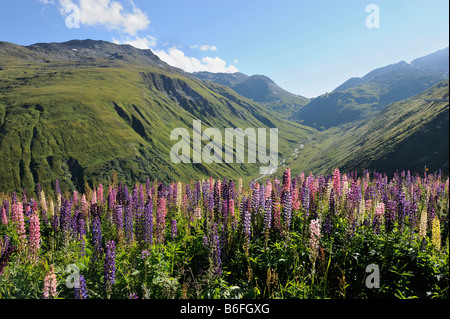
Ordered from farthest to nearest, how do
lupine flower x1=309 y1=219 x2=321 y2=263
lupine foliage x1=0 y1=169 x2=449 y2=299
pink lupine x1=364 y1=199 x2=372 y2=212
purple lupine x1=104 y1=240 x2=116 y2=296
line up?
pink lupine x1=364 y1=199 x2=372 y2=212 → lupine flower x1=309 y1=219 x2=321 y2=263 → lupine foliage x1=0 y1=169 x2=449 y2=299 → purple lupine x1=104 y1=240 x2=116 y2=296

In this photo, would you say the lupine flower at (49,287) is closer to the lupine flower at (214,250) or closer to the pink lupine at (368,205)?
the lupine flower at (214,250)

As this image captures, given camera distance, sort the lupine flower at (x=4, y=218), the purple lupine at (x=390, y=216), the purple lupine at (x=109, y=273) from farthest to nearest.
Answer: the lupine flower at (x=4, y=218)
the purple lupine at (x=390, y=216)
the purple lupine at (x=109, y=273)

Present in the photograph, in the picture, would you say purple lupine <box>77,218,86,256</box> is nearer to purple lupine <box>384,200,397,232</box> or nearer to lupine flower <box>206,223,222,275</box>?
lupine flower <box>206,223,222,275</box>

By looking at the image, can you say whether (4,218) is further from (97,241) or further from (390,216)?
(390,216)

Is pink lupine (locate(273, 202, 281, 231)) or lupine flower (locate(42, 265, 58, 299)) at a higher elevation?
pink lupine (locate(273, 202, 281, 231))

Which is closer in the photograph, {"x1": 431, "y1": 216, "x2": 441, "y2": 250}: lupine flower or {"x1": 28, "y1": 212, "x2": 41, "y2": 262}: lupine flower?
{"x1": 431, "y1": 216, "x2": 441, "y2": 250}: lupine flower

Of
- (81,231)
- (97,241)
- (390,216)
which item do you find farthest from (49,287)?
(390,216)

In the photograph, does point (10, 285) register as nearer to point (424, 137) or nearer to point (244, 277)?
point (244, 277)

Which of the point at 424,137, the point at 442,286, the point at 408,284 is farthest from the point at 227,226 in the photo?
the point at 424,137

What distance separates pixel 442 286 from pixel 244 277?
170 inches

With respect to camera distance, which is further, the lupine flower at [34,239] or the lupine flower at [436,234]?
the lupine flower at [34,239]

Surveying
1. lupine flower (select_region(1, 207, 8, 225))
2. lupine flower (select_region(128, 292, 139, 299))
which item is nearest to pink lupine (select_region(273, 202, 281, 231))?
lupine flower (select_region(128, 292, 139, 299))

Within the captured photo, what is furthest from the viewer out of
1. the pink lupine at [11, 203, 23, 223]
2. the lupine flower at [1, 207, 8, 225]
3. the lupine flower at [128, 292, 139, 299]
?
the lupine flower at [1, 207, 8, 225]

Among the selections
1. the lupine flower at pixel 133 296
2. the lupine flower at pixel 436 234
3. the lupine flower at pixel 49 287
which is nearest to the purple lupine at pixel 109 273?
the lupine flower at pixel 133 296
